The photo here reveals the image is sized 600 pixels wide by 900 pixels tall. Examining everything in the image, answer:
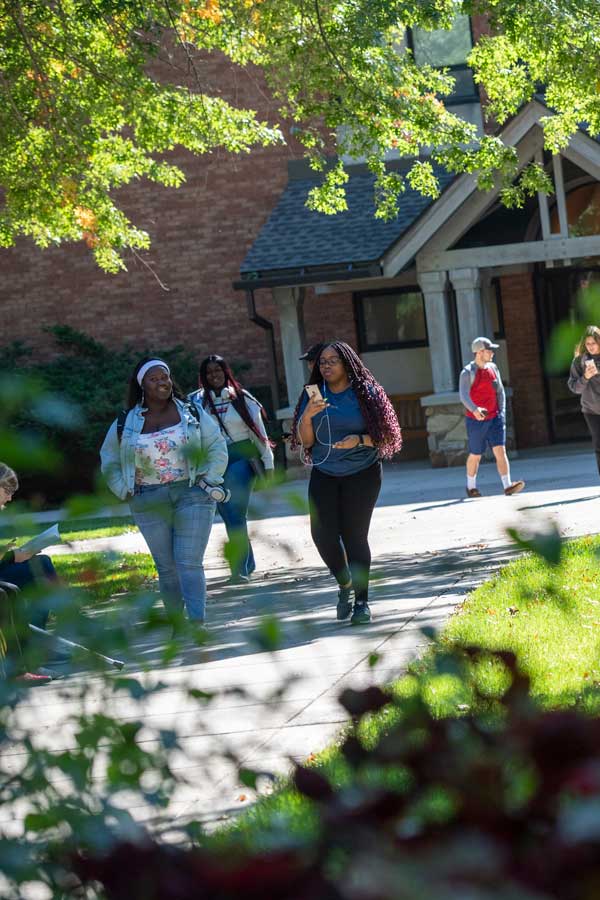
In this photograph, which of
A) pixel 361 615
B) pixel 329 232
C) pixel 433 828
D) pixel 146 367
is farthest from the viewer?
pixel 329 232

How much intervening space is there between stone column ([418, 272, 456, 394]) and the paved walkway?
66.1 inches

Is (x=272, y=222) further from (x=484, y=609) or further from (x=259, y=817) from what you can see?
(x=259, y=817)

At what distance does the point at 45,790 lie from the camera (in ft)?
8.15

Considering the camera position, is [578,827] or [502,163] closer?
[578,827]

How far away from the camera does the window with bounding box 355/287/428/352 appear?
2272cm

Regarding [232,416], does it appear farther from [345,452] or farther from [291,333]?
[291,333]

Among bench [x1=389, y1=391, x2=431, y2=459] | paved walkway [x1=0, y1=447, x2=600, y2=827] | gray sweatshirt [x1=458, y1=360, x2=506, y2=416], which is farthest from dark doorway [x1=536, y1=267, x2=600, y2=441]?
gray sweatshirt [x1=458, y1=360, x2=506, y2=416]

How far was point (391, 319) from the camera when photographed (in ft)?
74.9

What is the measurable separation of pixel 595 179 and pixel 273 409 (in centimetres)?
619

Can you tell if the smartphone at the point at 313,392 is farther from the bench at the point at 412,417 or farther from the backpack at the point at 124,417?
the bench at the point at 412,417

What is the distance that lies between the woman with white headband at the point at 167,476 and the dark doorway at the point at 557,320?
14463 mm

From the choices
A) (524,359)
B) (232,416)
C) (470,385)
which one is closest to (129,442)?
(232,416)

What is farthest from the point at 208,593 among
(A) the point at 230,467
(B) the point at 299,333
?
(B) the point at 299,333

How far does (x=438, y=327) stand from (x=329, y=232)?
2.61 meters
